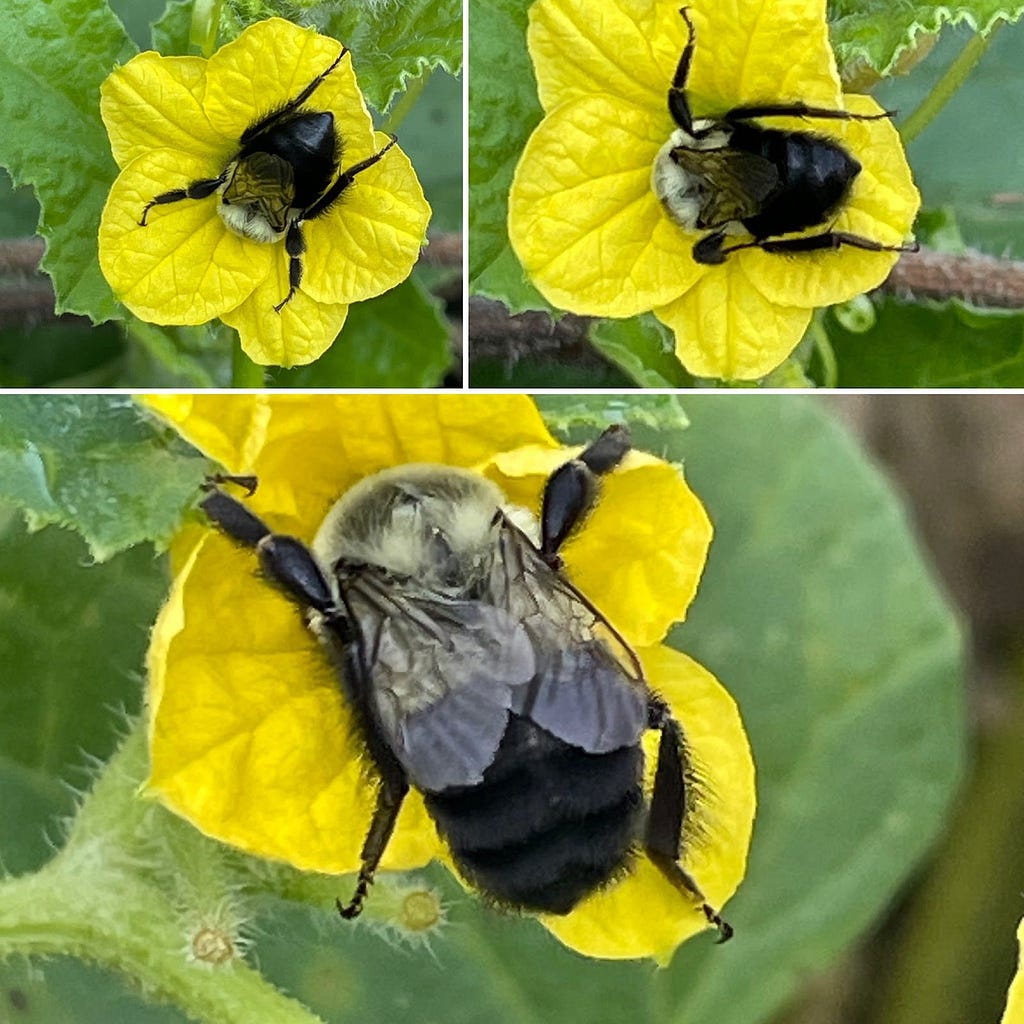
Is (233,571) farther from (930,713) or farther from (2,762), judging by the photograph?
(930,713)

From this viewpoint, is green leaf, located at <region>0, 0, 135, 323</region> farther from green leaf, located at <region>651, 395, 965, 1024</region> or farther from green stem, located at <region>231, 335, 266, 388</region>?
green leaf, located at <region>651, 395, 965, 1024</region>

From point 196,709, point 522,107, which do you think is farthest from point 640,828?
point 522,107

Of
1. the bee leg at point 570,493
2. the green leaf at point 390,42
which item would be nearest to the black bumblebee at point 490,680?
the bee leg at point 570,493

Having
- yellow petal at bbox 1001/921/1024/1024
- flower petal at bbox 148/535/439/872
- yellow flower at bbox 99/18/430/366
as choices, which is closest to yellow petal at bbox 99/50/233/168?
yellow flower at bbox 99/18/430/366

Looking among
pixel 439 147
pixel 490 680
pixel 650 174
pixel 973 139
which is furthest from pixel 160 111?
pixel 973 139

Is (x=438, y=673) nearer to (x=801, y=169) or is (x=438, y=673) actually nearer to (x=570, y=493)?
(x=570, y=493)
